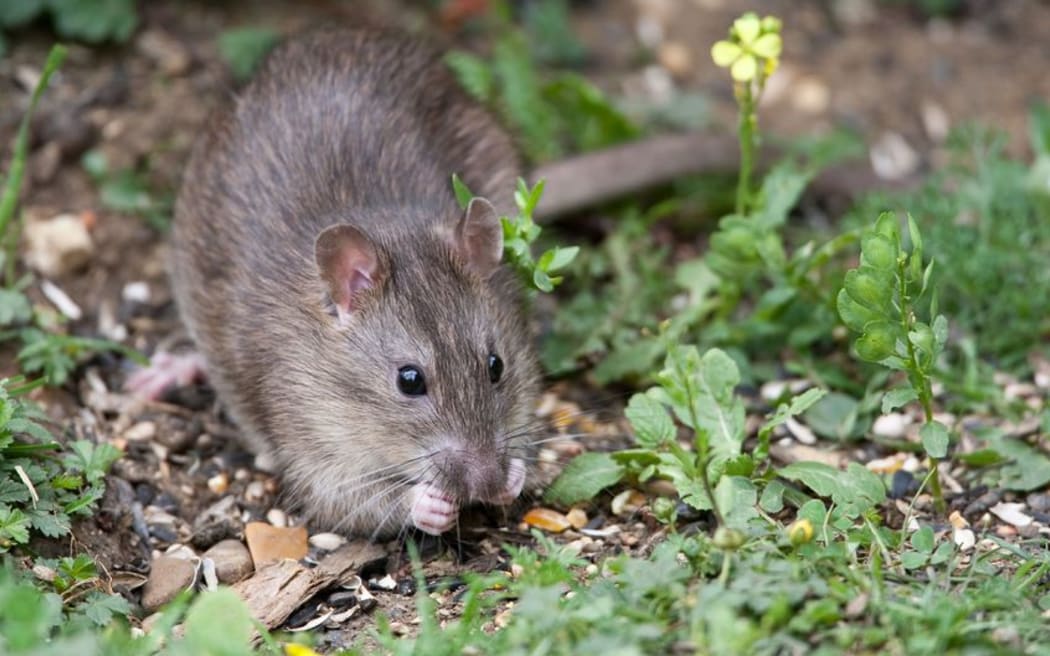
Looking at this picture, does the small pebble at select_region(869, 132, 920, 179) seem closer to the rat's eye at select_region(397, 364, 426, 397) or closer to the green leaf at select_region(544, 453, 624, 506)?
the green leaf at select_region(544, 453, 624, 506)

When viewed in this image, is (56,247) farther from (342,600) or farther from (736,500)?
(736,500)

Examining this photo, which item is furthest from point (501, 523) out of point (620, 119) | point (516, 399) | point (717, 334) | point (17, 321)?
point (620, 119)

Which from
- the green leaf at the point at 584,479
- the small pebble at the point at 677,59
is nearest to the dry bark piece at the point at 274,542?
the green leaf at the point at 584,479

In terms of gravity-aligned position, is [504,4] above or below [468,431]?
above

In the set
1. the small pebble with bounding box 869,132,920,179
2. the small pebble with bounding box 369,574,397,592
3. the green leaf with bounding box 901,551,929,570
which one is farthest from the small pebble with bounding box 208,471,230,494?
the small pebble with bounding box 869,132,920,179

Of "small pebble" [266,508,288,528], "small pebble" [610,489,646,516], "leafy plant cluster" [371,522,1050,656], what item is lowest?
"small pebble" [610,489,646,516]

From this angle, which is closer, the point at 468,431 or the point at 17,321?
the point at 468,431

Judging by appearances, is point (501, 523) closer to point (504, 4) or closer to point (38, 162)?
point (38, 162)
